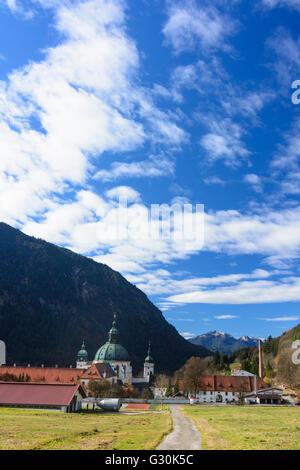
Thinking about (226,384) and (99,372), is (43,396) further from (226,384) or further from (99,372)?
(99,372)

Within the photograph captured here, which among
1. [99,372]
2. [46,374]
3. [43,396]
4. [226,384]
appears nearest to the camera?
[43,396]

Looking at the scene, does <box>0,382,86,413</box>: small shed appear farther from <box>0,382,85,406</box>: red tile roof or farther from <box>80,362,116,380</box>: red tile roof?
<box>80,362,116,380</box>: red tile roof

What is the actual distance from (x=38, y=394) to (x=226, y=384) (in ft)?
335

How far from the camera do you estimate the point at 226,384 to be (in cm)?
14938

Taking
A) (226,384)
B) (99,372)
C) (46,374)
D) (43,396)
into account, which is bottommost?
(226,384)

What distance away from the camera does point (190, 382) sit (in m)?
135

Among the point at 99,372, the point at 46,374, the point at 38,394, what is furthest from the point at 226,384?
the point at 38,394

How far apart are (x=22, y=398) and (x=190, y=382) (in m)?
83.3

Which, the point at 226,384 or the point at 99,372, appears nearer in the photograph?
the point at 226,384

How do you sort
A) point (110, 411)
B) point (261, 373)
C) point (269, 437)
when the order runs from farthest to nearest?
point (261, 373), point (110, 411), point (269, 437)

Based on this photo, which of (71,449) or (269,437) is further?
(269,437)
